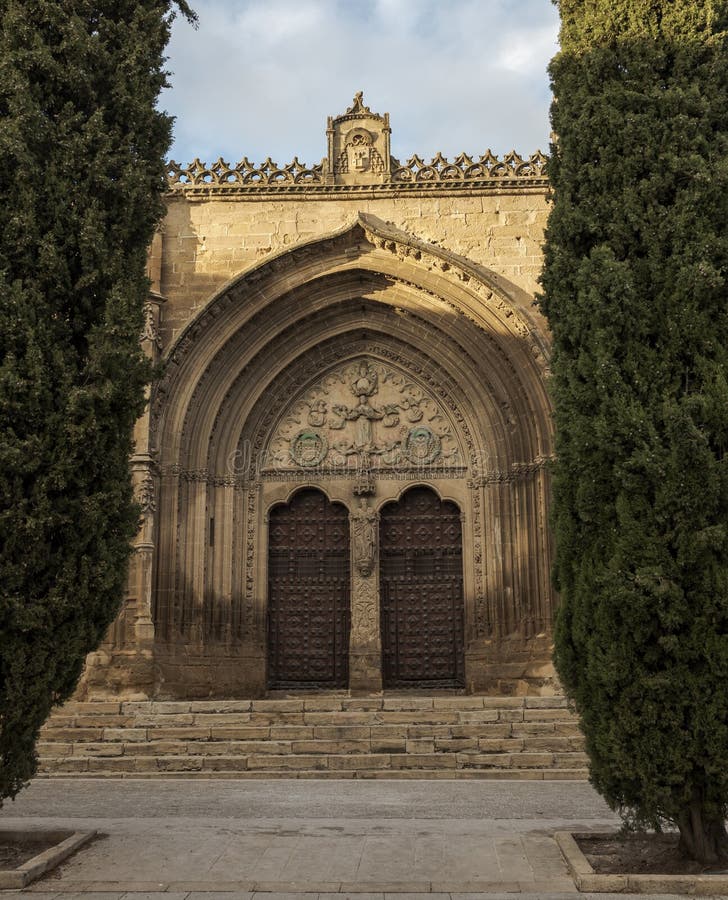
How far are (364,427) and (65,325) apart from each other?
842 centimetres

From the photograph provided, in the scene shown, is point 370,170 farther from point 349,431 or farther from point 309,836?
point 309,836

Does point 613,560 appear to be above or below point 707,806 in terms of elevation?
above

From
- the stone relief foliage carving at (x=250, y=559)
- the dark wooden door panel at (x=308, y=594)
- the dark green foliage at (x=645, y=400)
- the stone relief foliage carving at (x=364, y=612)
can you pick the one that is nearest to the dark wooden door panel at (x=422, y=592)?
the stone relief foliage carving at (x=364, y=612)

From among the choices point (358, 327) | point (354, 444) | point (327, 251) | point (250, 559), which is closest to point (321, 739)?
point (250, 559)

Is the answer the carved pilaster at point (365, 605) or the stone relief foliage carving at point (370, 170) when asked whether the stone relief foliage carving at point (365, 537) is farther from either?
the stone relief foliage carving at point (370, 170)

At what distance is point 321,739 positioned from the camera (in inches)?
390

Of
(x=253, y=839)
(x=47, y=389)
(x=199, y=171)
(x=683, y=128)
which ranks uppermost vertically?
(x=199, y=171)

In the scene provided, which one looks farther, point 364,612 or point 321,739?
point 364,612

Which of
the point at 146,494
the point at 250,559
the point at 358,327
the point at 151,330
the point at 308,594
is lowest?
the point at 308,594

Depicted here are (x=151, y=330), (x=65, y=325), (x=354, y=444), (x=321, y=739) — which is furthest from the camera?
(x=354, y=444)

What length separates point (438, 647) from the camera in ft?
44.4

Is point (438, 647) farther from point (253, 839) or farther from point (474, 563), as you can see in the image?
point (253, 839)

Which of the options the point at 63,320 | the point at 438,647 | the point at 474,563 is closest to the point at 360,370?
the point at 474,563

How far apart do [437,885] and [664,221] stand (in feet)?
13.5
